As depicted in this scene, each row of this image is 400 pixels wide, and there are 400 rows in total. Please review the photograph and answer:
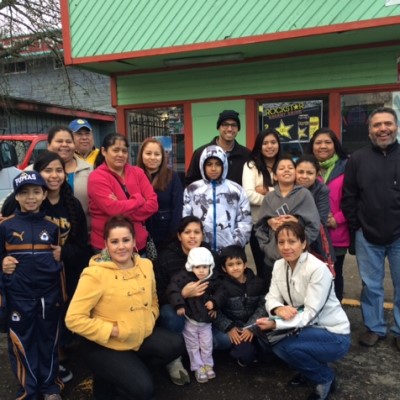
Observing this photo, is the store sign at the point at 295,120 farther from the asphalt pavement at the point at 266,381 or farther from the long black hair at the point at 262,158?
the asphalt pavement at the point at 266,381

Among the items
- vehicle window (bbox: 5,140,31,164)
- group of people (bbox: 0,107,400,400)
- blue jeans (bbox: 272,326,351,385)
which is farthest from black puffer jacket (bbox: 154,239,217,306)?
vehicle window (bbox: 5,140,31,164)

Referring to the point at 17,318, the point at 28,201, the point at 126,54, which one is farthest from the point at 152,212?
the point at 126,54

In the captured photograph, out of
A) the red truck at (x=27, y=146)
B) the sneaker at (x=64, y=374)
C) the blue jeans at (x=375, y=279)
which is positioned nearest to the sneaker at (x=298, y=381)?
the blue jeans at (x=375, y=279)

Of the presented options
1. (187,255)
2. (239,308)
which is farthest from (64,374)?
(239,308)

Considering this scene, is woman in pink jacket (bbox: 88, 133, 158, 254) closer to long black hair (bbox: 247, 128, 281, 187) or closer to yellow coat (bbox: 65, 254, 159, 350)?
yellow coat (bbox: 65, 254, 159, 350)

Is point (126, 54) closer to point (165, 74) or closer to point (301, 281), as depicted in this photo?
point (165, 74)

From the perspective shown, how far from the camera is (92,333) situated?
2596 millimetres

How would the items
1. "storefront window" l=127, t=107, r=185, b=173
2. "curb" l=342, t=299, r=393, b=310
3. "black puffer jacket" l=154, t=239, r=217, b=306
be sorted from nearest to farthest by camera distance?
"black puffer jacket" l=154, t=239, r=217, b=306, "curb" l=342, t=299, r=393, b=310, "storefront window" l=127, t=107, r=185, b=173

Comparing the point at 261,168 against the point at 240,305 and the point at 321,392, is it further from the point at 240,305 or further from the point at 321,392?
the point at 321,392

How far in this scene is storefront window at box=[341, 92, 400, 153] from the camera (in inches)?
256

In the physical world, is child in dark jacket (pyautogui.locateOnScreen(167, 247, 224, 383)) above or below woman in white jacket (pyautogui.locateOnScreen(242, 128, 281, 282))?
below

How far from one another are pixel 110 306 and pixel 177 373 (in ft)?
2.68

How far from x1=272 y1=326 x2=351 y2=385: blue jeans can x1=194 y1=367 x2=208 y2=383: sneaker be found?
674 mm

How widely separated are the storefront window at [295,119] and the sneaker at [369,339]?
3.89 m
